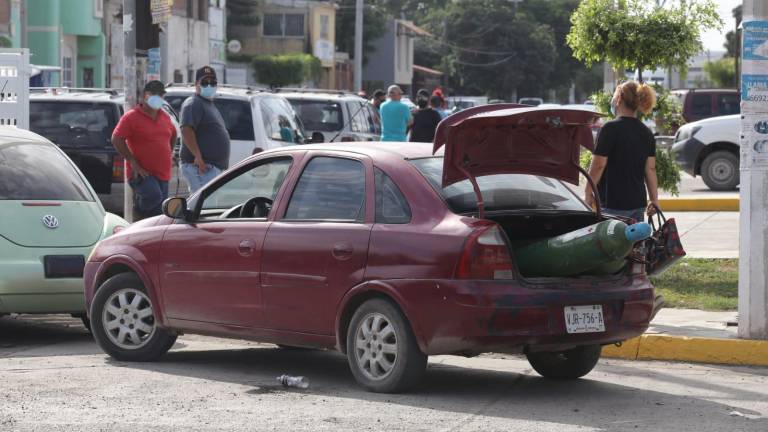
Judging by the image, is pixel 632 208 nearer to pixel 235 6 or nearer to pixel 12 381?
pixel 12 381

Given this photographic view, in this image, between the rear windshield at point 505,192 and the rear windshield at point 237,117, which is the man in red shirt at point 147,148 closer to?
the rear windshield at point 505,192

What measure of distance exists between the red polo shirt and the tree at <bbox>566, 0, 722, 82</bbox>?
4.08m

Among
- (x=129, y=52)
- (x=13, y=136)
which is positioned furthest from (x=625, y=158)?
(x=129, y=52)

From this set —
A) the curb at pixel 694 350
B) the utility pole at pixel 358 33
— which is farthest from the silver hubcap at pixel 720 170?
the utility pole at pixel 358 33

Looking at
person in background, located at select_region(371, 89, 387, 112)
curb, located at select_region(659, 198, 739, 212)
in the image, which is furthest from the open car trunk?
person in background, located at select_region(371, 89, 387, 112)

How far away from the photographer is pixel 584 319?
802 cm

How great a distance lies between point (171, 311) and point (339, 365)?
1151 millimetres

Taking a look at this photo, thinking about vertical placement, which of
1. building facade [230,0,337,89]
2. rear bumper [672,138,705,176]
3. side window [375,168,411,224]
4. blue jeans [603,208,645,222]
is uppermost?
building facade [230,0,337,89]

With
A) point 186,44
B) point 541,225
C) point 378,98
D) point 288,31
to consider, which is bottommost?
point 541,225

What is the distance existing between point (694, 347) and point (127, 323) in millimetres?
3794

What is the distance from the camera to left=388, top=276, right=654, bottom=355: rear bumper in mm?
7707

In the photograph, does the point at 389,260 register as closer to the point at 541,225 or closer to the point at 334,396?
the point at 334,396

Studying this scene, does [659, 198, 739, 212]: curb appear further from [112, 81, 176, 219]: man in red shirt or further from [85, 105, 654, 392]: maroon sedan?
[85, 105, 654, 392]: maroon sedan

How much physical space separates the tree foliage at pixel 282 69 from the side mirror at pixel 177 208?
188ft
